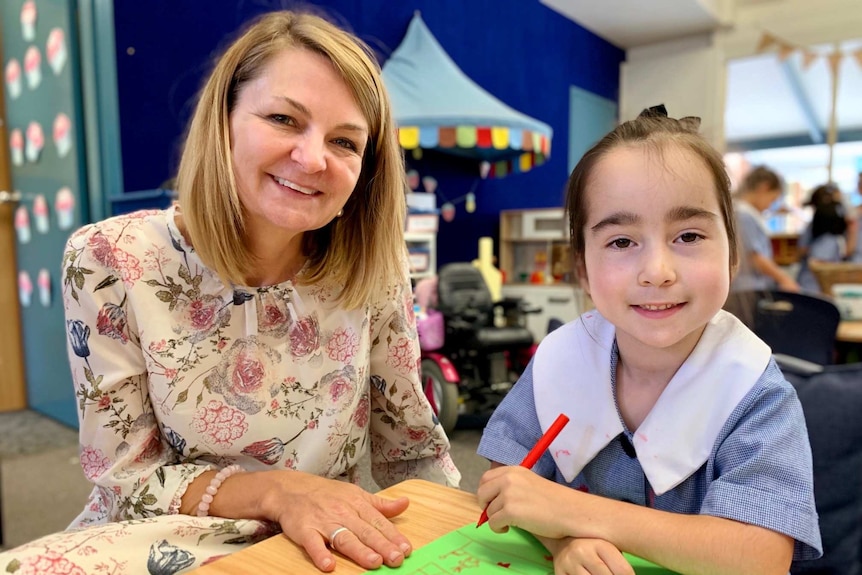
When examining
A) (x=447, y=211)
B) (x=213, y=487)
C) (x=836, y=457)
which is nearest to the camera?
(x=213, y=487)

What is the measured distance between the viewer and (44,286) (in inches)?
105

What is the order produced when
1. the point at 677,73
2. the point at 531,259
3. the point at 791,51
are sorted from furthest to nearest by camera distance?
the point at 677,73, the point at 791,51, the point at 531,259

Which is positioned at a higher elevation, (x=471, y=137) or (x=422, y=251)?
(x=471, y=137)

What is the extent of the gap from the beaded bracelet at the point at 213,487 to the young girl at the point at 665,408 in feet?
1.12

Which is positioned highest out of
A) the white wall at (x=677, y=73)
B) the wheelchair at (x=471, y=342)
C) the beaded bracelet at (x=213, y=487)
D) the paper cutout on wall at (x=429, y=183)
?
the white wall at (x=677, y=73)

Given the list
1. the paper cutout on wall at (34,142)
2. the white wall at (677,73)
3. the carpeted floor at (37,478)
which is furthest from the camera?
the white wall at (677,73)

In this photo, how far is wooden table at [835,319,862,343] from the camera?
198cm

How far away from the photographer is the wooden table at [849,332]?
198cm

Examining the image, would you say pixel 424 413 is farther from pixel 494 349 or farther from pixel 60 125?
pixel 60 125

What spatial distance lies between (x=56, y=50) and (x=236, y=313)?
225 centimetres

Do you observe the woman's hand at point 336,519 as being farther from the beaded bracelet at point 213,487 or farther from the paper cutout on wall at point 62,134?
the paper cutout on wall at point 62,134

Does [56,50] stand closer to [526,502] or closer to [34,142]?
[34,142]

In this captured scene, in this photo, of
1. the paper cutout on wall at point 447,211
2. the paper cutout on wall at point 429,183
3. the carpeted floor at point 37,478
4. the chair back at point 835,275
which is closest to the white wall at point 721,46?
the paper cutout on wall at point 447,211

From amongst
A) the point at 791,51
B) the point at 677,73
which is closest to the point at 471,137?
the point at 677,73
